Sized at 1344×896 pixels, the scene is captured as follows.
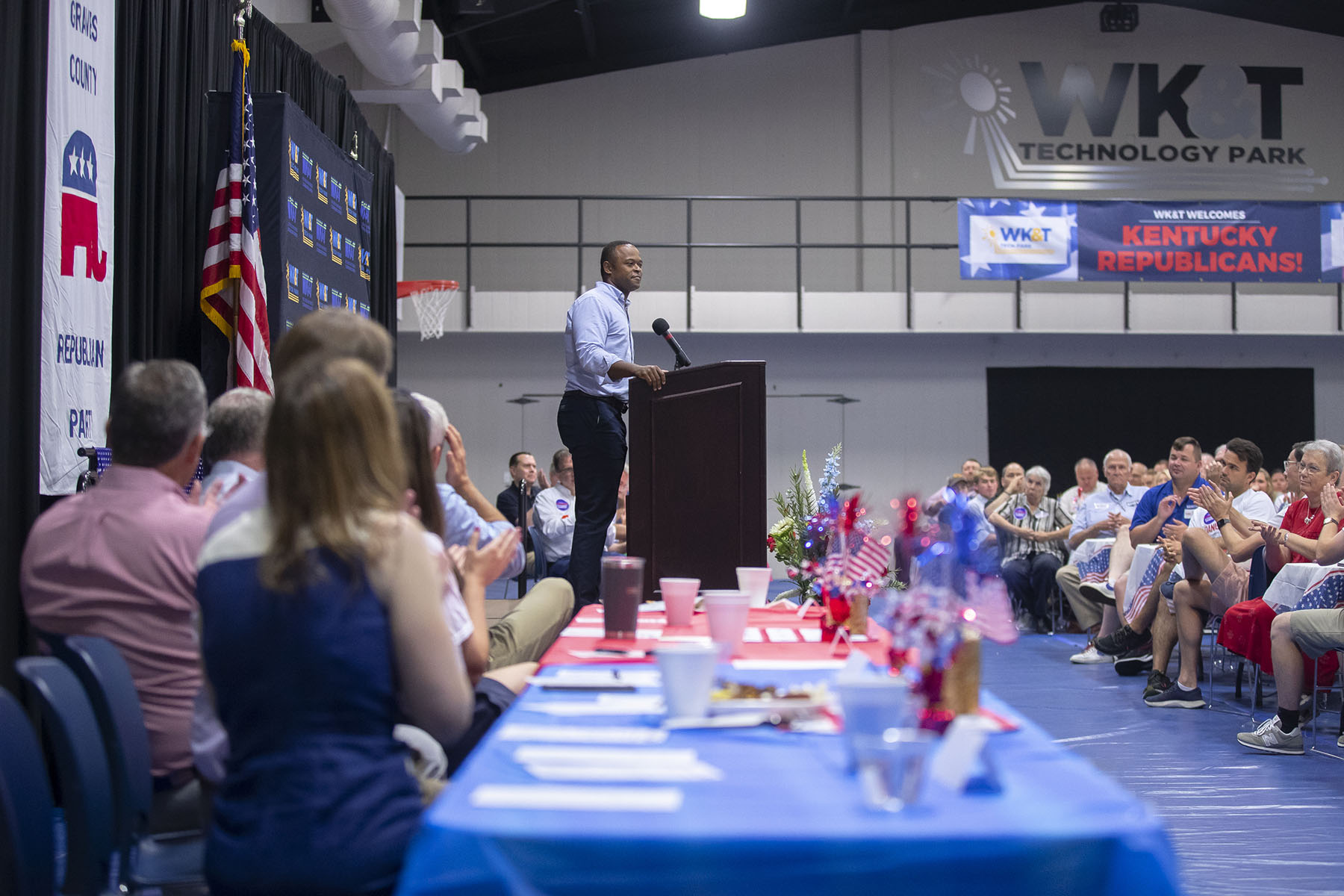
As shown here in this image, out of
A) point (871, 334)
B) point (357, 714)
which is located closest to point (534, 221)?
point (871, 334)

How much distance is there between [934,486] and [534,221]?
4993mm

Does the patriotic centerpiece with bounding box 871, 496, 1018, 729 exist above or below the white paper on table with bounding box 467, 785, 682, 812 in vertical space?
above

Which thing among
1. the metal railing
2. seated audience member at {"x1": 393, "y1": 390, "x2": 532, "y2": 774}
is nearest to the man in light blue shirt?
seated audience member at {"x1": 393, "y1": 390, "x2": 532, "y2": 774}

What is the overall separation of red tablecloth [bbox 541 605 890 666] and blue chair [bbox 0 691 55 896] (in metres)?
0.71

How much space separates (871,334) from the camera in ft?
37.8

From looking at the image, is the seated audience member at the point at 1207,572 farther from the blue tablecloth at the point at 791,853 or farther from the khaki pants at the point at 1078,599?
the blue tablecloth at the point at 791,853

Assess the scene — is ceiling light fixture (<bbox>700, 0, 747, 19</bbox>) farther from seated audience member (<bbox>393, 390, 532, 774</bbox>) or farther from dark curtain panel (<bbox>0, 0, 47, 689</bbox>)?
seated audience member (<bbox>393, 390, 532, 774</bbox>)

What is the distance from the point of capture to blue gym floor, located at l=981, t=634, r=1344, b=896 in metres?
2.81

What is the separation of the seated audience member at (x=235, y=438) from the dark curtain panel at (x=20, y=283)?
1.32 m

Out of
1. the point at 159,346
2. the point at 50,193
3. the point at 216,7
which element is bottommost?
the point at 159,346

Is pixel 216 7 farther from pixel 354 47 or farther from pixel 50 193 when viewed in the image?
pixel 354 47

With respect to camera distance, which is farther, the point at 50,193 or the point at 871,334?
the point at 871,334

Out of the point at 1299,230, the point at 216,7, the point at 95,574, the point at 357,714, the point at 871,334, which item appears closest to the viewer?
the point at 357,714

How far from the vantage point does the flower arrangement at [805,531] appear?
94.8 inches
